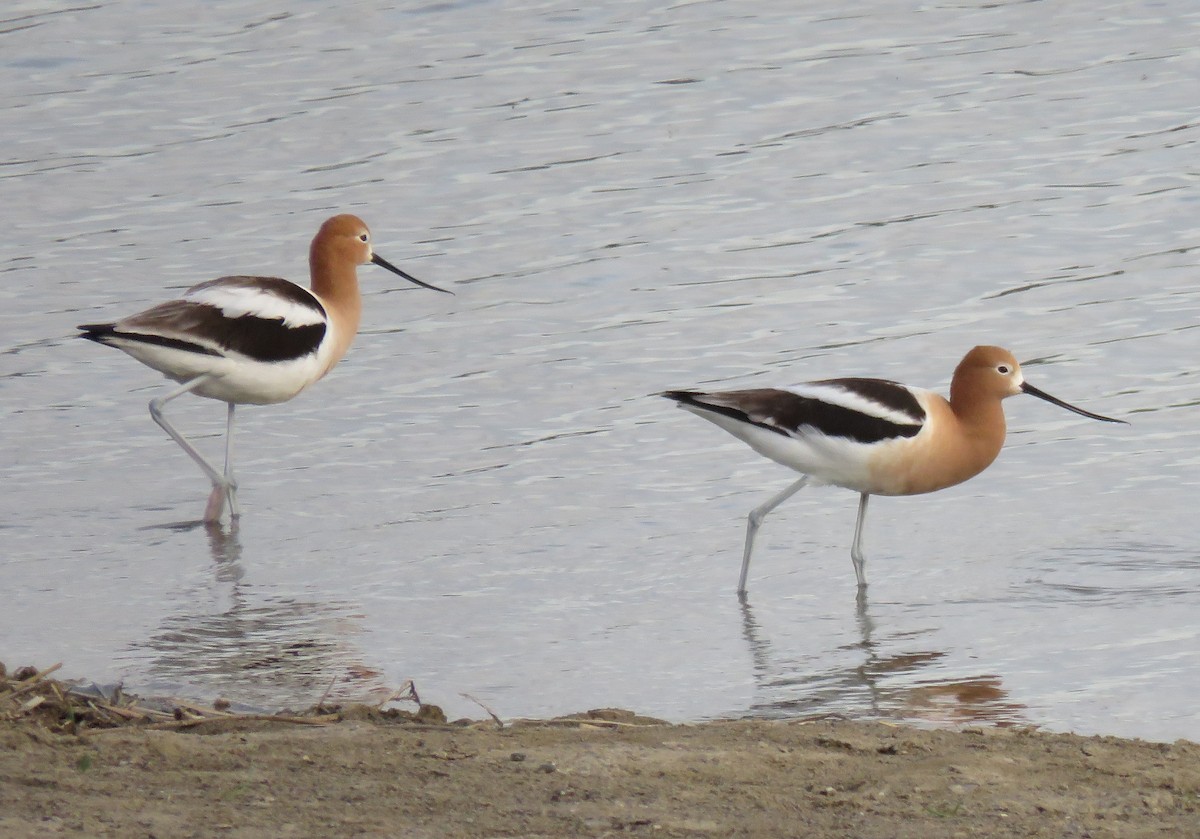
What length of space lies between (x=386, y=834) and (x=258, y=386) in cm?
563

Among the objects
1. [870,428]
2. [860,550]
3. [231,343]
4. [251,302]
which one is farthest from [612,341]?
[860,550]

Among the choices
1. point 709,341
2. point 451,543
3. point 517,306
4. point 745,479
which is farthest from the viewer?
point 517,306

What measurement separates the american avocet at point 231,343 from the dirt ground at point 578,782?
419cm

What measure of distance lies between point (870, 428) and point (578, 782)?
380 cm

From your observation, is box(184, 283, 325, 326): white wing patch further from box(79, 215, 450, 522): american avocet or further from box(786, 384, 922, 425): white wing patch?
box(786, 384, 922, 425): white wing patch

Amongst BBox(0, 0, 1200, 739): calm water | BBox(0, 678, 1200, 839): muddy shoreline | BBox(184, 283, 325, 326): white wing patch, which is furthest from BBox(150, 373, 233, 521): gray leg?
BBox(0, 678, 1200, 839): muddy shoreline

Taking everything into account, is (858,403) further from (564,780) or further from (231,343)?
(564,780)

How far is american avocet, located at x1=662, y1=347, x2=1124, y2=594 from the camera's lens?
28.0 feet

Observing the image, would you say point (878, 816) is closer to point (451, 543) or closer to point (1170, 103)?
point (451, 543)

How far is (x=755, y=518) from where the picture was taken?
847 cm

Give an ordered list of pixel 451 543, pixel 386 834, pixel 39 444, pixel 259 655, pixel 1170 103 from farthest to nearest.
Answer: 1. pixel 1170 103
2. pixel 39 444
3. pixel 451 543
4. pixel 259 655
5. pixel 386 834

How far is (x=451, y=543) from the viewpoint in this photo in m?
8.82

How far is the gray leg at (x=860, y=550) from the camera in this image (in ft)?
26.8

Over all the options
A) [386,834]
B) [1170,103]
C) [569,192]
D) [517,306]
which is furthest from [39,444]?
[1170,103]
